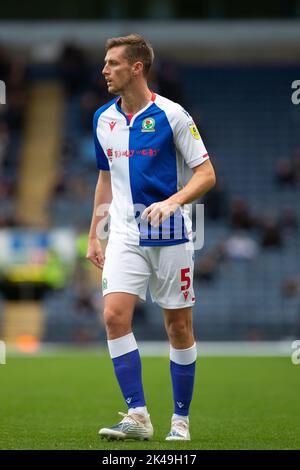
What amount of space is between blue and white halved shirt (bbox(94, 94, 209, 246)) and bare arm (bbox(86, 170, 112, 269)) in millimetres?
247

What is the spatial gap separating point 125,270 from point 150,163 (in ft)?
2.21

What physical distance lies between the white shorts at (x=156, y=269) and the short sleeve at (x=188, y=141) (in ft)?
1.75

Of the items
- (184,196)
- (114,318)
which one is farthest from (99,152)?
(114,318)

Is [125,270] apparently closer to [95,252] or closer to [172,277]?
[172,277]

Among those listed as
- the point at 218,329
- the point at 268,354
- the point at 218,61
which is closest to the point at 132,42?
the point at 268,354

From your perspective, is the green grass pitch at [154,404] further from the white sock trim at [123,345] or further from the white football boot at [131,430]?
the white sock trim at [123,345]

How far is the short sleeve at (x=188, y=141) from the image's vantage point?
6633mm

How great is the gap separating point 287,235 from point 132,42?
20357 mm

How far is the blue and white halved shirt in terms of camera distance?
21.8ft

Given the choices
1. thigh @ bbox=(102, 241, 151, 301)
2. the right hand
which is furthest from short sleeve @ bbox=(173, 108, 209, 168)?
the right hand

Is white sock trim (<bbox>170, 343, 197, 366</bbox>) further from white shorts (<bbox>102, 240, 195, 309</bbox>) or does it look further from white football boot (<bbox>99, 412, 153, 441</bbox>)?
white football boot (<bbox>99, 412, 153, 441</bbox>)

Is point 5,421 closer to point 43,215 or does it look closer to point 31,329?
point 31,329

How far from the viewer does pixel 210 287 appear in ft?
83.2

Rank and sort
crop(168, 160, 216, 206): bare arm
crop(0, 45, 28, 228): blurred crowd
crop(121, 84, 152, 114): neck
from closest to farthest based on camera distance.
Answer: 1. crop(168, 160, 216, 206): bare arm
2. crop(121, 84, 152, 114): neck
3. crop(0, 45, 28, 228): blurred crowd
